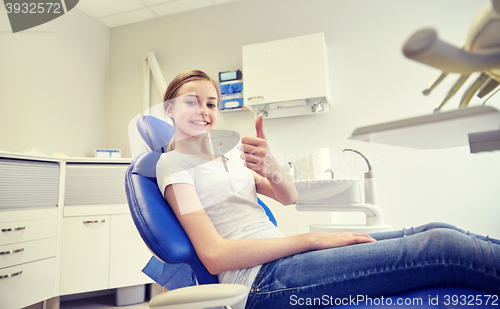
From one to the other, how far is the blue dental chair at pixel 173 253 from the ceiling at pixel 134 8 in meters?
2.25

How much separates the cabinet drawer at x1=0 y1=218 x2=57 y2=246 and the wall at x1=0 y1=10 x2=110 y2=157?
745 millimetres

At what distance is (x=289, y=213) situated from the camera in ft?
7.09

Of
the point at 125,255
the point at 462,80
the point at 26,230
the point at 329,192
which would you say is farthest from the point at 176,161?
the point at 125,255

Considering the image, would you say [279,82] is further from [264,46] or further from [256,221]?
[256,221]

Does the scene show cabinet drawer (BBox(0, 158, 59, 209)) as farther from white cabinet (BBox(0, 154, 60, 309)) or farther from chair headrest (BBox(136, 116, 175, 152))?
chair headrest (BBox(136, 116, 175, 152))

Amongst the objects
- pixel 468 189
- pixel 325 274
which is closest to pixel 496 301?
pixel 325 274

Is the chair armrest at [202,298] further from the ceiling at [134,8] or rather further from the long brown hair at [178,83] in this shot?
the ceiling at [134,8]

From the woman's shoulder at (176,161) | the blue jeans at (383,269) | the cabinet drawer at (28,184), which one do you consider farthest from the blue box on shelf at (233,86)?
the blue jeans at (383,269)

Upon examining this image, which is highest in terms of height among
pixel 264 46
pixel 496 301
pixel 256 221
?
pixel 264 46

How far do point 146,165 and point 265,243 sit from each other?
14.8 inches

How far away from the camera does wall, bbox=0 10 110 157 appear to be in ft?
7.48

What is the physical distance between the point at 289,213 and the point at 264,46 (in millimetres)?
1265

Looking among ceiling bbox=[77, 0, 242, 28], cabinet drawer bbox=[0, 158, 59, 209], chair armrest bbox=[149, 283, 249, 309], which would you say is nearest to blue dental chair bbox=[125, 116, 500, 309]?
chair armrest bbox=[149, 283, 249, 309]

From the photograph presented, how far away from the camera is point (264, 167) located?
0.86 m
